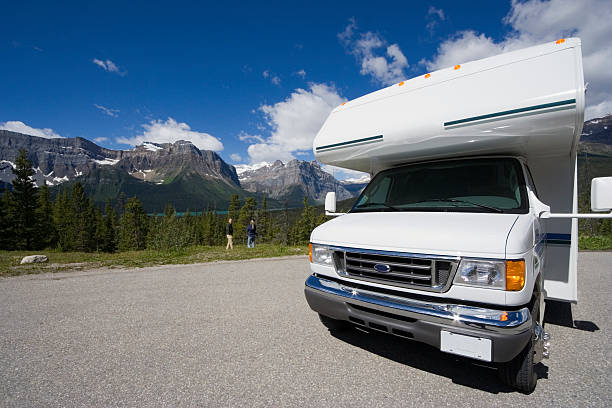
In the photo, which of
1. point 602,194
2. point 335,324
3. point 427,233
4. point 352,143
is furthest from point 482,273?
point 352,143

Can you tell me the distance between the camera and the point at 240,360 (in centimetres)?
338

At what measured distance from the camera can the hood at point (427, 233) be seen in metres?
2.48

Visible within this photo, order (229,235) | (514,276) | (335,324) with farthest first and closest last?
(229,235), (335,324), (514,276)

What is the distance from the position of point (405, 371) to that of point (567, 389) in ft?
4.82

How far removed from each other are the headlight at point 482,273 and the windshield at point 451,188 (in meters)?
0.99

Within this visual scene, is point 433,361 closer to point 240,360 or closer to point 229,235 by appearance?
point 240,360

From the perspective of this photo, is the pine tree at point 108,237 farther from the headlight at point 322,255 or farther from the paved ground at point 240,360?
the headlight at point 322,255

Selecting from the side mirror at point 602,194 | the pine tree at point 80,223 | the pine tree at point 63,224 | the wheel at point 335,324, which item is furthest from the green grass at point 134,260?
the pine tree at point 63,224

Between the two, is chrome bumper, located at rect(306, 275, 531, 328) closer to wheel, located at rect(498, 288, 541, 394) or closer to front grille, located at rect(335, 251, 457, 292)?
front grille, located at rect(335, 251, 457, 292)

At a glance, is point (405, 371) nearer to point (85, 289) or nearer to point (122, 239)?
point (85, 289)

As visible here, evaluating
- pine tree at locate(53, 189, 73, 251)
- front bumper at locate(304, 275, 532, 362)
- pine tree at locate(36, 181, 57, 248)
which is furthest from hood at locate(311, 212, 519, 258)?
pine tree at locate(53, 189, 73, 251)

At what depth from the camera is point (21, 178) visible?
36.2 meters

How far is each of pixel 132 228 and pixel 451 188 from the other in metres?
64.3

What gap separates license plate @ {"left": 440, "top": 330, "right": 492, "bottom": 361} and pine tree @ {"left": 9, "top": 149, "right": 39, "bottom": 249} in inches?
1914
